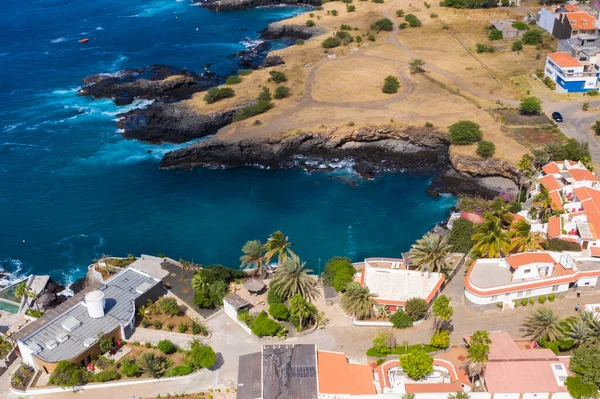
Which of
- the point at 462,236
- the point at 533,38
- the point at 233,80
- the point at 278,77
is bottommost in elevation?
the point at 533,38

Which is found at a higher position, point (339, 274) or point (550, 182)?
point (339, 274)

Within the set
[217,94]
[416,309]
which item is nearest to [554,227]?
[416,309]

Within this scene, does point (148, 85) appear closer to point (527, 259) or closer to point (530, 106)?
point (530, 106)

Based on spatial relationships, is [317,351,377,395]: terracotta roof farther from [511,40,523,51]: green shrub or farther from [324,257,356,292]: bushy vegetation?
[511,40,523,51]: green shrub

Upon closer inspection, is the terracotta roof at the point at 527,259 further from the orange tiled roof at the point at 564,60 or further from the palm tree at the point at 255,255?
the orange tiled roof at the point at 564,60

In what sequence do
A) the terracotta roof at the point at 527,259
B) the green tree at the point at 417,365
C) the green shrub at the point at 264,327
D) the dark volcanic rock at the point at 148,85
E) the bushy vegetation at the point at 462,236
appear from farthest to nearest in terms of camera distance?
the dark volcanic rock at the point at 148,85 < the bushy vegetation at the point at 462,236 < the terracotta roof at the point at 527,259 < the green shrub at the point at 264,327 < the green tree at the point at 417,365

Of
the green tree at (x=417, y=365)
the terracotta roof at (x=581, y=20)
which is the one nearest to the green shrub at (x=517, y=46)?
the terracotta roof at (x=581, y=20)
